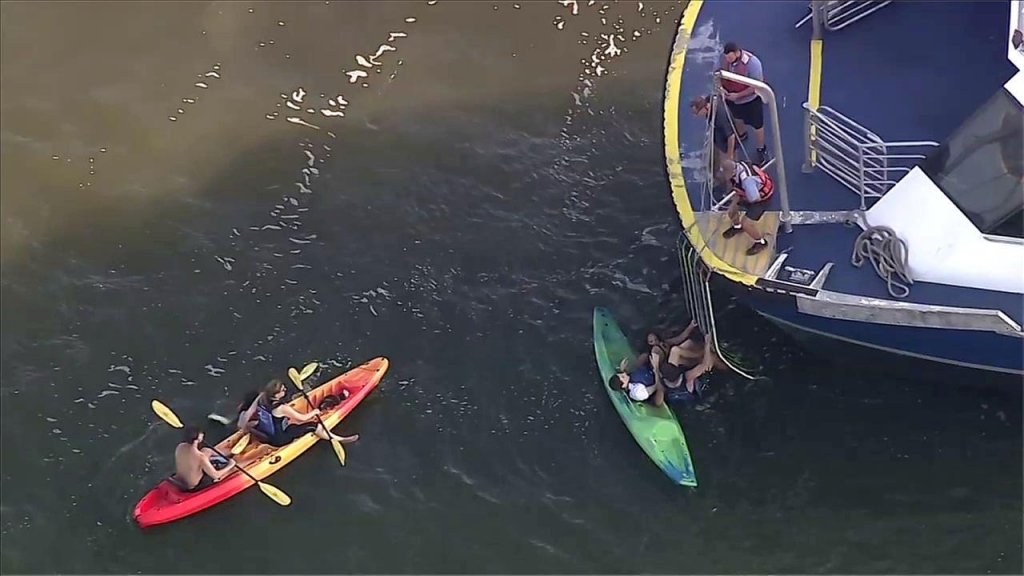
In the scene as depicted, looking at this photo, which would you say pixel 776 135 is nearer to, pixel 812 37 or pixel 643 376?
pixel 812 37

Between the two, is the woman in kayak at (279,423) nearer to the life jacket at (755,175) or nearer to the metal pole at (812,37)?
the life jacket at (755,175)

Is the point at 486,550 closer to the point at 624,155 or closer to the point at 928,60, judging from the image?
the point at 624,155

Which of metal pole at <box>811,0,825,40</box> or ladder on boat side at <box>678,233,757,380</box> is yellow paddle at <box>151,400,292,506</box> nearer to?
ladder on boat side at <box>678,233,757,380</box>

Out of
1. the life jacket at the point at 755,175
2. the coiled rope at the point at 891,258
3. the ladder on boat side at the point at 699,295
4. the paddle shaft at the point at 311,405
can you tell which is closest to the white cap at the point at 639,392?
the ladder on boat side at the point at 699,295

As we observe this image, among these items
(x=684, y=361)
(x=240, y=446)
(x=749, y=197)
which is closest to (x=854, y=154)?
(x=749, y=197)

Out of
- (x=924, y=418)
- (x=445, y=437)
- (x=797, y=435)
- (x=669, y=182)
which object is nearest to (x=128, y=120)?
(x=445, y=437)

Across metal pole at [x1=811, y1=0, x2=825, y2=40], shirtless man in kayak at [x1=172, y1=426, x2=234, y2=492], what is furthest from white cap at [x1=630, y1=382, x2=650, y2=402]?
shirtless man in kayak at [x1=172, y1=426, x2=234, y2=492]
